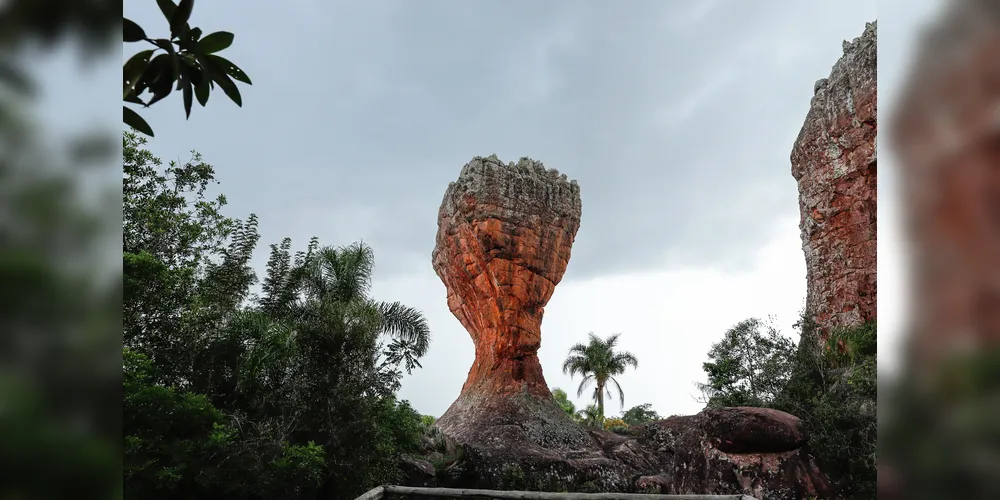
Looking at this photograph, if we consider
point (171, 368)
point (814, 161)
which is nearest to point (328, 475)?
point (171, 368)

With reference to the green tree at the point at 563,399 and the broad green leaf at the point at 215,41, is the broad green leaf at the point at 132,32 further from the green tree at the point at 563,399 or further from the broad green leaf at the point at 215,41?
the green tree at the point at 563,399

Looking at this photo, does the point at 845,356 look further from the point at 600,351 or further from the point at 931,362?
the point at 600,351

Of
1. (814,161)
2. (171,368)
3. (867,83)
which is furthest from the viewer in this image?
(814,161)

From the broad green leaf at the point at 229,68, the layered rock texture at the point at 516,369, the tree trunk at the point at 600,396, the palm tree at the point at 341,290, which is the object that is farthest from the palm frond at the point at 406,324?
the tree trunk at the point at 600,396

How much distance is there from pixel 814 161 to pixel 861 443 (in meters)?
7.70

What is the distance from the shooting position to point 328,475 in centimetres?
927

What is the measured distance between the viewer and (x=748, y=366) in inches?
579

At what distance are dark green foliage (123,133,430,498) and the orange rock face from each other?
7765 mm

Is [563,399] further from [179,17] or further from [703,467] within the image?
[179,17]

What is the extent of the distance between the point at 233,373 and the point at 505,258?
12018mm

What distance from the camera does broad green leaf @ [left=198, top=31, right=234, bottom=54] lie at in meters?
1.32

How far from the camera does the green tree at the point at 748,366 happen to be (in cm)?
1377

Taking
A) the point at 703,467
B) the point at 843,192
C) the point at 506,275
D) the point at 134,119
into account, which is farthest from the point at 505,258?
the point at 134,119

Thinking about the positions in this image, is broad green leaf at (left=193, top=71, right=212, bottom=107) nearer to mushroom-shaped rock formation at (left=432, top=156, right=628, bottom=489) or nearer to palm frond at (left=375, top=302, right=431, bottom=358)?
palm frond at (left=375, top=302, right=431, bottom=358)
